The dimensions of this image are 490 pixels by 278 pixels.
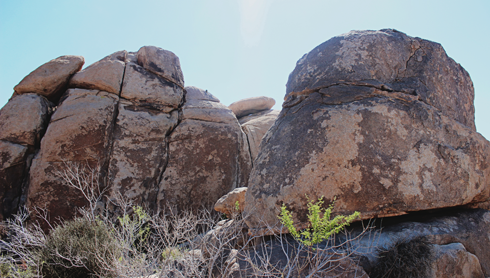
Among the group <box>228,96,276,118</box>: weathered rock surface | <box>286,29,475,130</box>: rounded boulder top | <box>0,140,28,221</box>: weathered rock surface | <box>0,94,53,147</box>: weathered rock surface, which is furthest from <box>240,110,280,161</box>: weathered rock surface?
<box>0,140,28,221</box>: weathered rock surface

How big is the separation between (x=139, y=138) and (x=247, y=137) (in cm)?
262

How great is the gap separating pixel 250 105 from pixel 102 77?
4985mm

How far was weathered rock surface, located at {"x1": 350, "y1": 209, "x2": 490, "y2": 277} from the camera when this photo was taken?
8.13 ft

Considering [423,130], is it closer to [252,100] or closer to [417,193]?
[417,193]

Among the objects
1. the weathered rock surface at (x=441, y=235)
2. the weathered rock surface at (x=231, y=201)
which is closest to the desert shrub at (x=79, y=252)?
the weathered rock surface at (x=231, y=201)

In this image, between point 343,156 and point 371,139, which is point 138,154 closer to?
point 343,156

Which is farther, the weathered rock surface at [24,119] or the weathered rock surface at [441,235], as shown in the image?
the weathered rock surface at [24,119]

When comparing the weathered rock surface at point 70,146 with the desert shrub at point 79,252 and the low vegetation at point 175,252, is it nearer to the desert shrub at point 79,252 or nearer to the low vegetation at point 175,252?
the low vegetation at point 175,252

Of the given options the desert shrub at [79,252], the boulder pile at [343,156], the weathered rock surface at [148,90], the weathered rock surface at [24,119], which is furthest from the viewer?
the weathered rock surface at [148,90]

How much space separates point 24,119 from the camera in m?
5.45

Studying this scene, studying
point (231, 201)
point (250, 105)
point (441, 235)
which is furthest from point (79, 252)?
point (250, 105)

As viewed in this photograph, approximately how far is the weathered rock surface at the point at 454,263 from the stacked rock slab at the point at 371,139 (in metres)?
0.39

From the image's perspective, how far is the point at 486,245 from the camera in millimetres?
2826

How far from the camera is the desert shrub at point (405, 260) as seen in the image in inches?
93.3
